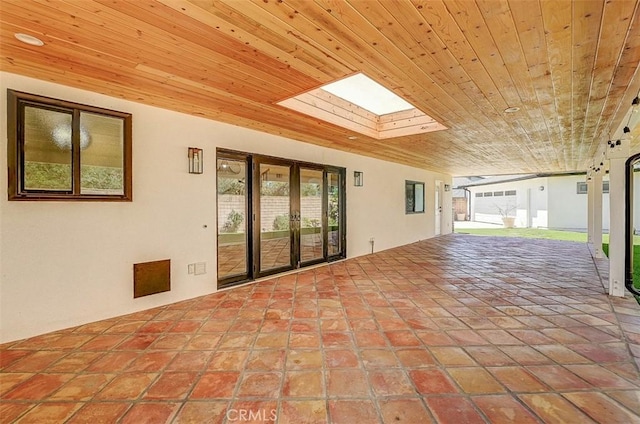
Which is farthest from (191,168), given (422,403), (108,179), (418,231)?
(418,231)

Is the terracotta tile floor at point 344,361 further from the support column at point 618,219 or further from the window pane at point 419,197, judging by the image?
the window pane at point 419,197

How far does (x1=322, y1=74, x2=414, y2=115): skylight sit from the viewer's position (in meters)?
3.37

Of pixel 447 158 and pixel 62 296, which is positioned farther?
pixel 447 158

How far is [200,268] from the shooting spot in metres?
3.79

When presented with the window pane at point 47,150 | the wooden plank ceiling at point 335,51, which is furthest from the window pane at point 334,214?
the window pane at point 47,150

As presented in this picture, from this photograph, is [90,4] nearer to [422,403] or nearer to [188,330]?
[188,330]

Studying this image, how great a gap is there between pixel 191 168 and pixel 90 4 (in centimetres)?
216

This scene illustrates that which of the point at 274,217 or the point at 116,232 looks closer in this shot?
the point at 116,232

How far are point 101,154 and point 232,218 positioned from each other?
1756mm

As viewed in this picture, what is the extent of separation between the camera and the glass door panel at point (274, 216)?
453 cm

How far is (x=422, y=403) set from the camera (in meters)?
1.71

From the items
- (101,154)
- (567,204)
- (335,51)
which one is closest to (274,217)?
(101,154)

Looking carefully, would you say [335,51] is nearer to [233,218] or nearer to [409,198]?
[233,218]

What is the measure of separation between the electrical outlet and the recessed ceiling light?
2.62 metres
